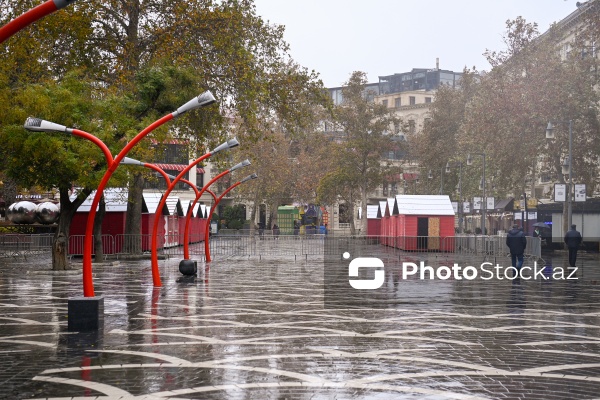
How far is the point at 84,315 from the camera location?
527 inches

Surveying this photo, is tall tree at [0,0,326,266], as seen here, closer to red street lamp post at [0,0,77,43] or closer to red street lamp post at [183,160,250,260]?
red street lamp post at [183,160,250,260]

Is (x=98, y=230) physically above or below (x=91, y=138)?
below

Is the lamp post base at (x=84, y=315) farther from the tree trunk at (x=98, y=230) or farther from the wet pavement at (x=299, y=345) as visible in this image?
the tree trunk at (x=98, y=230)

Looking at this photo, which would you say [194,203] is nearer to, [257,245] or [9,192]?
[257,245]

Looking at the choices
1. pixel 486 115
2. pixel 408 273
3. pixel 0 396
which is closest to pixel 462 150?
pixel 486 115

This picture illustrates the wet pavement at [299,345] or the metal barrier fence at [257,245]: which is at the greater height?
the metal barrier fence at [257,245]

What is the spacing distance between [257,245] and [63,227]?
22703 millimetres

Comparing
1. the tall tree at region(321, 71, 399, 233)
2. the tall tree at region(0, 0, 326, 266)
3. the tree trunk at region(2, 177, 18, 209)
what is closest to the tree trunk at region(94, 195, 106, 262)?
the tall tree at region(0, 0, 326, 266)

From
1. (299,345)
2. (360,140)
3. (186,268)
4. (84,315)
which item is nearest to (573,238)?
(186,268)

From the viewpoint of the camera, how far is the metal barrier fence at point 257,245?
37.9 metres

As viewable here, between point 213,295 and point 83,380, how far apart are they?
436 inches

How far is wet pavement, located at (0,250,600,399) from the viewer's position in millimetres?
8766

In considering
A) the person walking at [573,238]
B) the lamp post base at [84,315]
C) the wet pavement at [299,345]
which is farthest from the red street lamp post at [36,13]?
the person walking at [573,238]

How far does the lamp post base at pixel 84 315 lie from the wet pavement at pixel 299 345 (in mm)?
240
